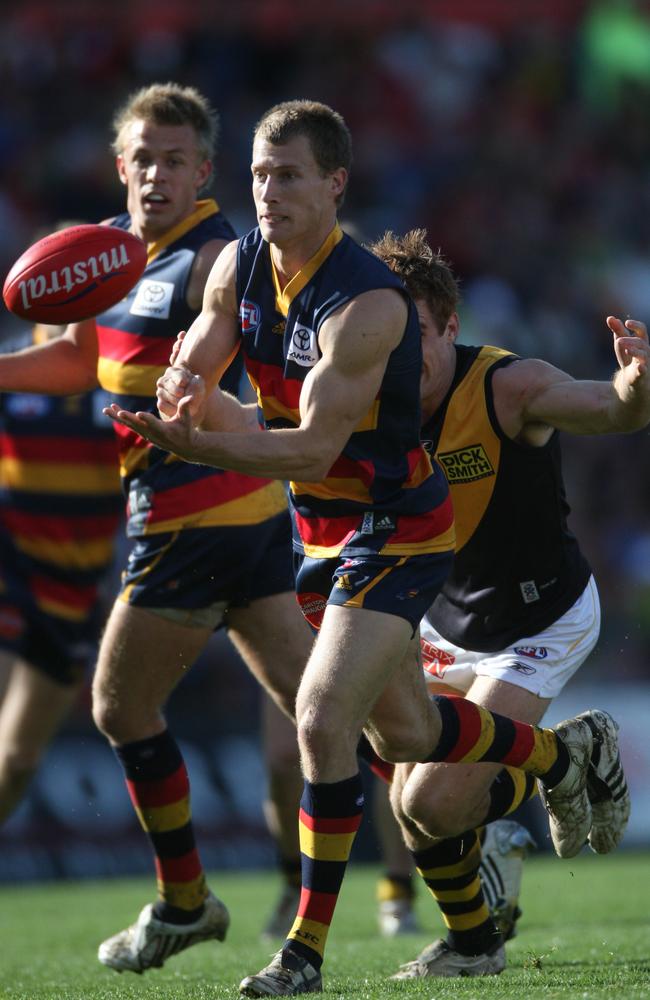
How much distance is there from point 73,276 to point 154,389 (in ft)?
2.03

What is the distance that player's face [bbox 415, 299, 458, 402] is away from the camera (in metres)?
4.86

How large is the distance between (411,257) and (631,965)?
2.31 meters

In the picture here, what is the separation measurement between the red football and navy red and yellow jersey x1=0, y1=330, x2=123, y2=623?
2299 mm

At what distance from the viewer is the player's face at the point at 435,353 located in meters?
4.86

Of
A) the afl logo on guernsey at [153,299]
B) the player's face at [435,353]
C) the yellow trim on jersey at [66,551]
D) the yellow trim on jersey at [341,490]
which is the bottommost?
the yellow trim on jersey at [66,551]

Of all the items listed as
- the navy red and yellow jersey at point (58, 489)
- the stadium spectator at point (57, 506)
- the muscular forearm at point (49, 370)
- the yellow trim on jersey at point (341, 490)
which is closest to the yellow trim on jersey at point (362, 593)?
the yellow trim on jersey at point (341, 490)

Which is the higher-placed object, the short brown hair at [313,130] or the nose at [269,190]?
the short brown hair at [313,130]

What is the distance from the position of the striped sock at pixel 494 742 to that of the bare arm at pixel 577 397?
888mm

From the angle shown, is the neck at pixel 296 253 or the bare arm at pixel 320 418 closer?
the bare arm at pixel 320 418

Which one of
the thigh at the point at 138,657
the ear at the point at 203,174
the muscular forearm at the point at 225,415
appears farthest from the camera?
the ear at the point at 203,174

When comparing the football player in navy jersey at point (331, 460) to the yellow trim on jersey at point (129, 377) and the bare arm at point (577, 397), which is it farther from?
the yellow trim on jersey at point (129, 377)

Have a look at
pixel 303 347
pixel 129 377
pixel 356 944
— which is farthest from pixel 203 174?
pixel 356 944

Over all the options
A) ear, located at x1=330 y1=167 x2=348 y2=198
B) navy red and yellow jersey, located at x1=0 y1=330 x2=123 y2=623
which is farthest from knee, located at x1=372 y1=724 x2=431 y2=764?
navy red and yellow jersey, located at x1=0 y1=330 x2=123 y2=623

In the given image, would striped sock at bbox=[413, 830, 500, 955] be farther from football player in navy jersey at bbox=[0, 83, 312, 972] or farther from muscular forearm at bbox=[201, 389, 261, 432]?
muscular forearm at bbox=[201, 389, 261, 432]
